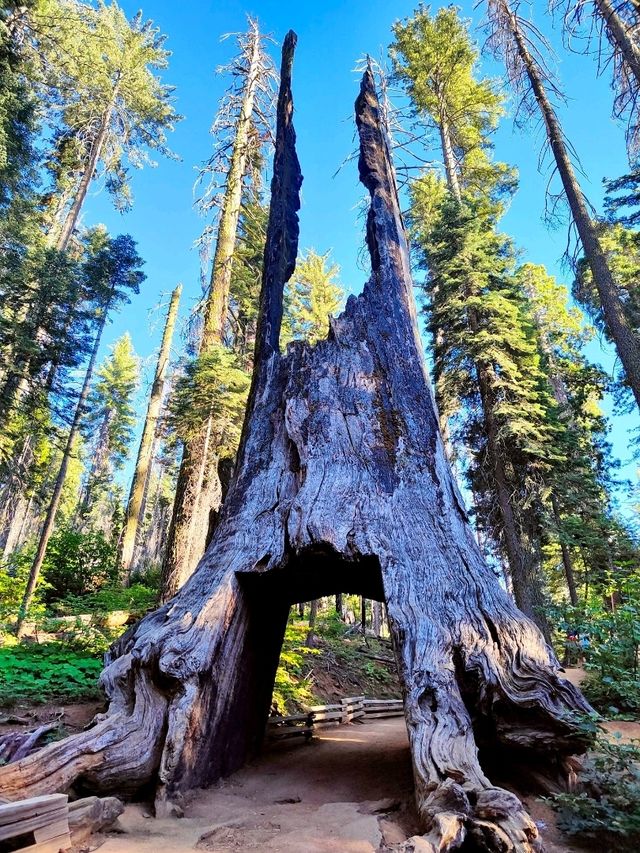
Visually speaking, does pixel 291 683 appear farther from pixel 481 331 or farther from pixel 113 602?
pixel 481 331

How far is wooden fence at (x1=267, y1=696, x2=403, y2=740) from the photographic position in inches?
282

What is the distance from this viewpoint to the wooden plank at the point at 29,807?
2.27 meters

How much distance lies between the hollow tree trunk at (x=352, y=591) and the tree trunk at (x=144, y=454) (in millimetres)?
11442

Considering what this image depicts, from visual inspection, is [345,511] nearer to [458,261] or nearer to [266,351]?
[266,351]

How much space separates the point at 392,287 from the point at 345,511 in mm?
4104

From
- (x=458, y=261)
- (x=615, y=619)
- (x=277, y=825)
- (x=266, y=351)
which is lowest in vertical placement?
(x=277, y=825)

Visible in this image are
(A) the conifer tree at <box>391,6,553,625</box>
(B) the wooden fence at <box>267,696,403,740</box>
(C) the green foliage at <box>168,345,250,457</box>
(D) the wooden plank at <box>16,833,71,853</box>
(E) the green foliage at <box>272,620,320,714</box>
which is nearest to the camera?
(D) the wooden plank at <box>16,833,71,853</box>

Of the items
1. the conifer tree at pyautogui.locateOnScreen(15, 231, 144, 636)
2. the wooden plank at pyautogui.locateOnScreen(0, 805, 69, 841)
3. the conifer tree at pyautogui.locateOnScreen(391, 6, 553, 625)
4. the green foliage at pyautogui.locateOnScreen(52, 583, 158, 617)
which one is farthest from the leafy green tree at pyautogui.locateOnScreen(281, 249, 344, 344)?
the wooden plank at pyautogui.locateOnScreen(0, 805, 69, 841)

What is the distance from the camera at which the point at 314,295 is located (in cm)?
2400

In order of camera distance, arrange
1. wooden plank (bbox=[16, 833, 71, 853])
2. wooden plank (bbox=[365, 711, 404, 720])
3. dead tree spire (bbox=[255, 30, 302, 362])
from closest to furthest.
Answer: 1. wooden plank (bbox=[16, 833, 71, 853])
2. dead tree spire (bbox=[255, 30, 302, 362])
3. wooden plank (bbox=[365, 711, 404, 720])

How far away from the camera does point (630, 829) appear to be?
2.95m

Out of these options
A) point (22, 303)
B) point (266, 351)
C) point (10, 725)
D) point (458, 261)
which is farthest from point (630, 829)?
point (22, 303)

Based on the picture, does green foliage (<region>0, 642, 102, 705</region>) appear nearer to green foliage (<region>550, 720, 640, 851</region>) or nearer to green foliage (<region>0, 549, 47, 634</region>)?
green foliage (<region>0, 549, 47, 634</region>)

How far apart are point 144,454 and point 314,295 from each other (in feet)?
37.0
